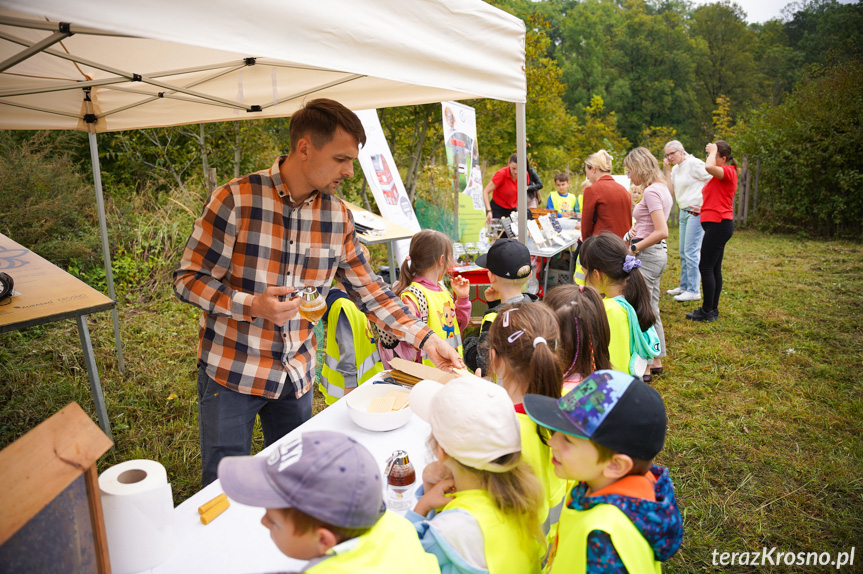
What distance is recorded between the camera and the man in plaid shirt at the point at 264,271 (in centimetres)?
180

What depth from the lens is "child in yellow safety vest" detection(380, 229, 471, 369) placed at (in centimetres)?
270

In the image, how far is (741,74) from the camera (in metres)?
33.3

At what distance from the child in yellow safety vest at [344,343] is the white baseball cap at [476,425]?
1.56 metres

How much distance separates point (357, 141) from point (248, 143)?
6.40 m

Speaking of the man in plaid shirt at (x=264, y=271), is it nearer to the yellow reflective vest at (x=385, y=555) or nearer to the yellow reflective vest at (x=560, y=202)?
the yellow reflective vest at (x=385, y=555)

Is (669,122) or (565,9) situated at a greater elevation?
(565,9)

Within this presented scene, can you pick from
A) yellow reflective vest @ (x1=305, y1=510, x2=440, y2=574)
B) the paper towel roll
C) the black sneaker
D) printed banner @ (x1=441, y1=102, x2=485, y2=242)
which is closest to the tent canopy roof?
the paper towel roll

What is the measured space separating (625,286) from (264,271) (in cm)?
215

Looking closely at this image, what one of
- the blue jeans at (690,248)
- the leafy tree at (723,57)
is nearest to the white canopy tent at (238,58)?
the blue jeans at (690,248)

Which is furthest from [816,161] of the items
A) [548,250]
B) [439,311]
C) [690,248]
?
[439,311]

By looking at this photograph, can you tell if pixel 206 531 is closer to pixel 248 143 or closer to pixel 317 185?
pixel 317 185

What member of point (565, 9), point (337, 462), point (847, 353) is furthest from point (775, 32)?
point (337, 462)

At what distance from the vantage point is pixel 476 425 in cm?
123

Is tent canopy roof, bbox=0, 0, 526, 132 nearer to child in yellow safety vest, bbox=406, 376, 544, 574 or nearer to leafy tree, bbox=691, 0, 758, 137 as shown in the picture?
child in yellow safety vest, bbox=406, 376, 544, 574
